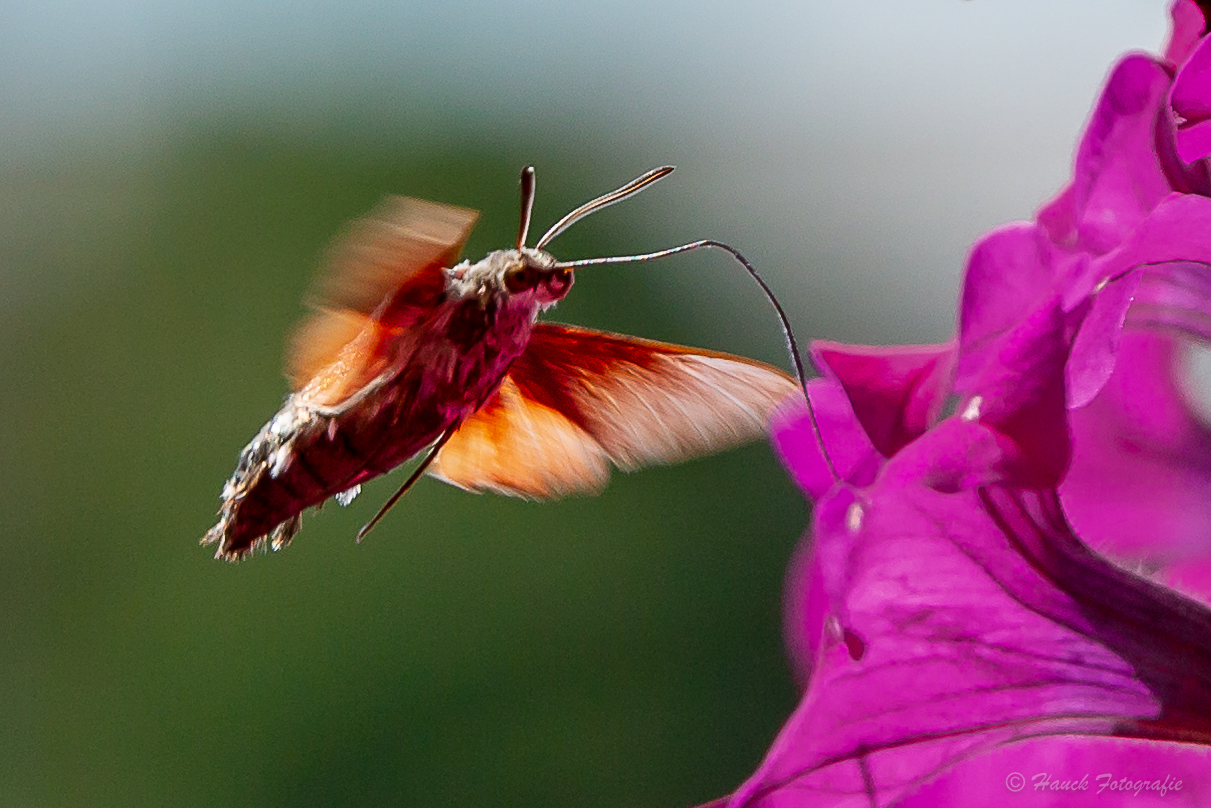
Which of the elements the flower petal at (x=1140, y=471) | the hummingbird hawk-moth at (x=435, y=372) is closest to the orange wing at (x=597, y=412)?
the hummingbird hawk-moth at (x=435, y=372)

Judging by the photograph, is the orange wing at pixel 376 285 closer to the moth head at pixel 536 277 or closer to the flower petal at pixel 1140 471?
the moth head at pixel 536 277

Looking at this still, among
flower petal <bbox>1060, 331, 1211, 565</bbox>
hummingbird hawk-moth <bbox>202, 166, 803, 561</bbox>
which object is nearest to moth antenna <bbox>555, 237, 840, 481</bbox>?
hummingbird hawk-moth <bbox>202, 166, 803, 561</bbox>

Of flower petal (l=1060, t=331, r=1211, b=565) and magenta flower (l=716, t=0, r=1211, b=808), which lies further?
flower petal (l=1060, t=331, r=1211, b=565)

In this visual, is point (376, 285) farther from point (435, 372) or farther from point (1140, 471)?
point (1140, 471)

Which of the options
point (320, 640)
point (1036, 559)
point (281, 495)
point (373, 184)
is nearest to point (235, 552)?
A: point (281, 495)

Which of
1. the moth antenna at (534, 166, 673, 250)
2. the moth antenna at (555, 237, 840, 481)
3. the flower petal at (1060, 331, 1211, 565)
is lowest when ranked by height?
the flower petal at (1060, 331, 1211, 565)

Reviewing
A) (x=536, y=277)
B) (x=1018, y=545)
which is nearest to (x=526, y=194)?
(x=536, y=277)

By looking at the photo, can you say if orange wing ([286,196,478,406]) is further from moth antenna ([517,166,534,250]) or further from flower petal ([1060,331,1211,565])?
flower petal ([1060,331,1211,565])
